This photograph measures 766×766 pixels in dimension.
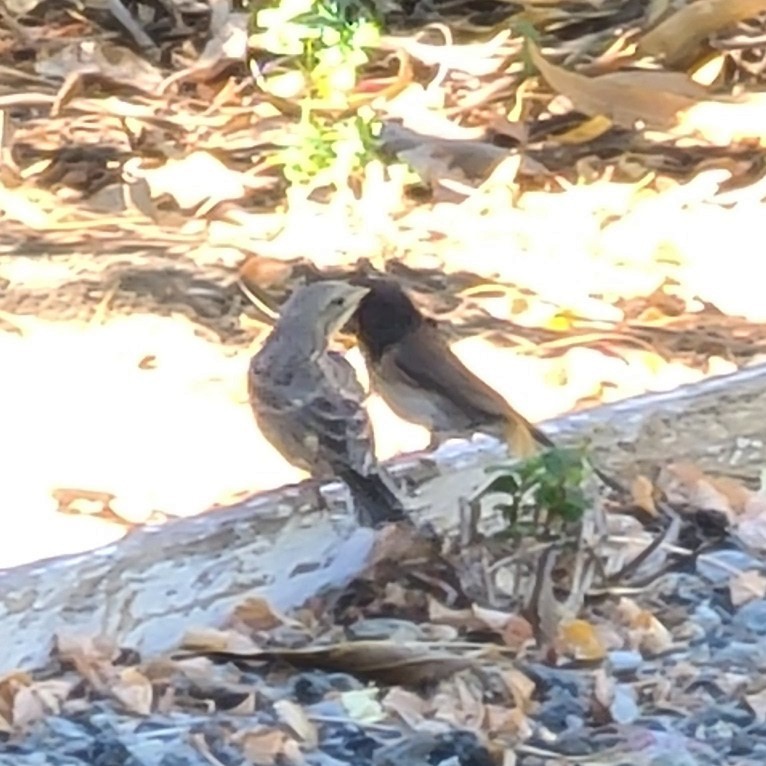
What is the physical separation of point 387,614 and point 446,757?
13.6 inches

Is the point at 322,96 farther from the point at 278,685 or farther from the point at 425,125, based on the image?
the point at 278,685

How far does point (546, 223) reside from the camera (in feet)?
14.9

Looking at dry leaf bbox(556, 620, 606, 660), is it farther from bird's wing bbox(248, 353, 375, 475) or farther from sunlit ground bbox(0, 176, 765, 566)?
sunlit ground bbox(0, 176, 765, 566)

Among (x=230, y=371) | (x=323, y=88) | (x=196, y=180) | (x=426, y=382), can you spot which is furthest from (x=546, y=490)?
(x=323, y=88)

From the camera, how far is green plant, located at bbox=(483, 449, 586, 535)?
2867 millimetres

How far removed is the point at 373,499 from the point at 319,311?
403 millimetres

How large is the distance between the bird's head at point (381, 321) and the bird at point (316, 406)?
0.11m

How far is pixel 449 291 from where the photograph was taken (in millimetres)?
4145

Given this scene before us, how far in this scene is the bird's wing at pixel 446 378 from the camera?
10.4 feet

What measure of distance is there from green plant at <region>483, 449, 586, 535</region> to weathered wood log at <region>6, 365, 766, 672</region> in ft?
0.61

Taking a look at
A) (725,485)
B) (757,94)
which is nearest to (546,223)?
(757,94)

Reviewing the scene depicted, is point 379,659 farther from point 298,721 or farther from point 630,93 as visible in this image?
point 630,93

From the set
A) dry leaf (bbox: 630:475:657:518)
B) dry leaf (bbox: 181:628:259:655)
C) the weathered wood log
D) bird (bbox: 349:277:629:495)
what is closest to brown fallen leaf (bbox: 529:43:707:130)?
the weathered wood log

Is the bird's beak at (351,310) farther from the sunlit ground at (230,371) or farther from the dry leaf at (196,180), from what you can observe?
the dry leaf at (196,180)
